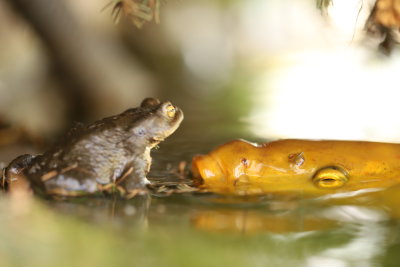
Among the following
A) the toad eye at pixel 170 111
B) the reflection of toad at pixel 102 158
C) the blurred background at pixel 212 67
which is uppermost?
the blurred background at pixel 212 67

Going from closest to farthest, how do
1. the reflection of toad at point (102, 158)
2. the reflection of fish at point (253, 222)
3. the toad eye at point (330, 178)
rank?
the reflection of fish at point (253, 222), the reflection of toad at point (102, 158), the toad eye at point (330, 178)

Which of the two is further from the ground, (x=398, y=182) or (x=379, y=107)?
(x=379, y=107)

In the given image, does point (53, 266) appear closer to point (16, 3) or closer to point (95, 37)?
point (16, 3)

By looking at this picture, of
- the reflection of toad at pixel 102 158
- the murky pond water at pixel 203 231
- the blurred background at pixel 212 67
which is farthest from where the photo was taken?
the blurred background at pixel 212 67

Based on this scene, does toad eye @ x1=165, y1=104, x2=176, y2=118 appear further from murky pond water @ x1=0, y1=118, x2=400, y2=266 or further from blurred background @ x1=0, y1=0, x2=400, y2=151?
blurred background @ x1=0, y1=0, x2=400, y2=151

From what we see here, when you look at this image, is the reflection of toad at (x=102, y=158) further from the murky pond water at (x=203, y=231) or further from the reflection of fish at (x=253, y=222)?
the reflection of fish at (x=253, y=222)

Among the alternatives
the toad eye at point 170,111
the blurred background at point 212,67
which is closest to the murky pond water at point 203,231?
the toad eye at point 170,111

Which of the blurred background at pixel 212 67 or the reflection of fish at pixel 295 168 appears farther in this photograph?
the blurred background at pixel 212 67

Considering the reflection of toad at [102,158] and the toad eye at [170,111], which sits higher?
the toad eye at [170,111]

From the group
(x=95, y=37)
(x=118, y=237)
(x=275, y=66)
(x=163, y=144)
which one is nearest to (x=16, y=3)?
(x=95, y=37)
